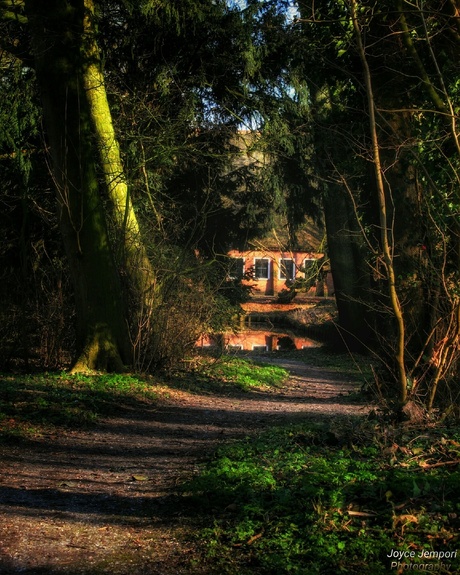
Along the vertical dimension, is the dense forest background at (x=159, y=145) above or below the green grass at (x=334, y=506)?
above

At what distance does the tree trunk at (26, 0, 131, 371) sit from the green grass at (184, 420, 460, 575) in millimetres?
7106

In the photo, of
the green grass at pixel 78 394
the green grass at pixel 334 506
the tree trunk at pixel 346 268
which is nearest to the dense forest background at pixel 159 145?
the green grass at pixel 78 394

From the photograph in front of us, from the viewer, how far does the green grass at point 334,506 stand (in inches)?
196

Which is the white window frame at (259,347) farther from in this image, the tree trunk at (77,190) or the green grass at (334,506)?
the green grass at (334,506)

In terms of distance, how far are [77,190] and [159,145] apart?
2.70 m

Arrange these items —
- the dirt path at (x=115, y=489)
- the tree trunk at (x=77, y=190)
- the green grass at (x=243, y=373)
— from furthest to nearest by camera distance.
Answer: the green grass at (x=243, y=373)
the tree trunk at (x=77, y=190)
the dirt path at (x=115, y=489)

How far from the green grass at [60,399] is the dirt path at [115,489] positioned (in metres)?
0.32

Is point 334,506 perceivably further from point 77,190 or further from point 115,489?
point 77,190

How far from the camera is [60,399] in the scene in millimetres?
11625

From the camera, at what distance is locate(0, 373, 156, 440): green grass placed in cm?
1049

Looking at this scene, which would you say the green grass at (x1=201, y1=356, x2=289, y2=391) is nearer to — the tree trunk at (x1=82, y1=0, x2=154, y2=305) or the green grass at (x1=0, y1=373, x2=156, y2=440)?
the tree trunk at (x1=82, y1=0, x2=154, y2=305)

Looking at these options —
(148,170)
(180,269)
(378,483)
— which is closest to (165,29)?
(148,170)

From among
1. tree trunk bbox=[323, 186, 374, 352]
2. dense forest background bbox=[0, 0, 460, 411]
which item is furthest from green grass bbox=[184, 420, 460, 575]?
tree trunk bbox=[323, 186, 374, 352]

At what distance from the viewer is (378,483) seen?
5.86m
